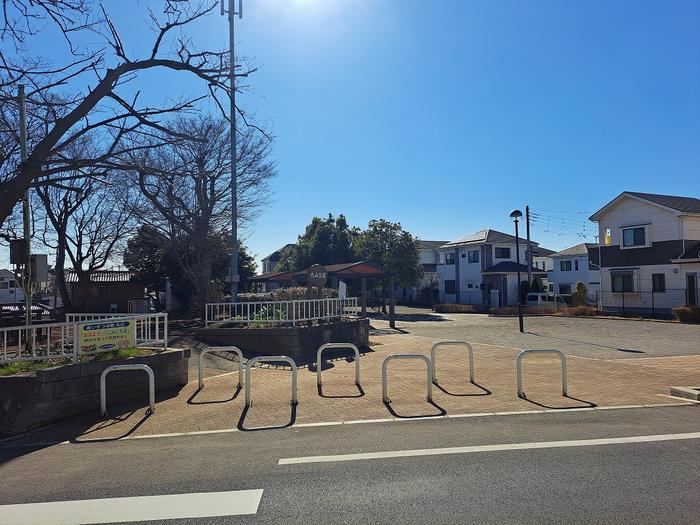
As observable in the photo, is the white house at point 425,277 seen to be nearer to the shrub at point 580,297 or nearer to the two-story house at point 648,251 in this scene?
the shrub at point 580,297

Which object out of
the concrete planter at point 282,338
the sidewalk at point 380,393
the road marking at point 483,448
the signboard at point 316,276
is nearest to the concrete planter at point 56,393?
the sidewalk at point 380,393

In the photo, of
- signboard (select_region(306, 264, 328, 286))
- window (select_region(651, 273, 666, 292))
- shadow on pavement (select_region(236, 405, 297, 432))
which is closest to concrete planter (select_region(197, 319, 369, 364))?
signboard (select_region(306, 264, 328, 286))

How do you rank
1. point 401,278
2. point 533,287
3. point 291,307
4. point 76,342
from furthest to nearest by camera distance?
point 533,287, point 401,278, point 291,307, point 76,342

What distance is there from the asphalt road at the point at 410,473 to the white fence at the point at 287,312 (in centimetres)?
713

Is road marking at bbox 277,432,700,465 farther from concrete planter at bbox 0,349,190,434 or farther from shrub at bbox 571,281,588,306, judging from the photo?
shrub at bbox 571,281,588,306

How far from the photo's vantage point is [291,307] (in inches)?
541

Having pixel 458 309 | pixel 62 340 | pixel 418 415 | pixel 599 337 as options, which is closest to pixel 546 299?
pixel 458 309

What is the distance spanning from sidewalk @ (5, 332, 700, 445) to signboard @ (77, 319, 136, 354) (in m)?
1.19

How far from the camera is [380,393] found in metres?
8.44

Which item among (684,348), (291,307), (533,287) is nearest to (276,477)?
(291,307)

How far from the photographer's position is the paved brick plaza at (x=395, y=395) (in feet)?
23.0

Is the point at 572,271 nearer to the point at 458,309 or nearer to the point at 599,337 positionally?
the point at 458,309

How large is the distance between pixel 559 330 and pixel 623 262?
13586mm

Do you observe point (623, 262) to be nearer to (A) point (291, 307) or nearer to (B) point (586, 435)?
(A) point (291, 307)
